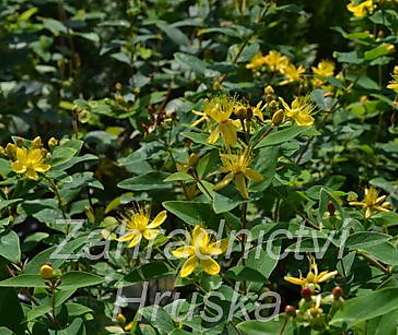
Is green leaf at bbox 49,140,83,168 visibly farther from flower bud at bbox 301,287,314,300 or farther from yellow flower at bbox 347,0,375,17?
yellow flower at bbox 347,0,375,17

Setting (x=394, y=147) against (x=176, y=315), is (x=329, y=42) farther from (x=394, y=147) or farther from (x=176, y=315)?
(x=176, y=315)

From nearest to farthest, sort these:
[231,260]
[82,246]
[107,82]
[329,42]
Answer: [82,246] < [231,260] < [107,82] < [329,42]

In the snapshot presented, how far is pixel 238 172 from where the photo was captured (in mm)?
1283

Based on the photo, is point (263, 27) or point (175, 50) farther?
point (175, 50)

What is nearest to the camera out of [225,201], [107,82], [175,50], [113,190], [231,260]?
[225,201]

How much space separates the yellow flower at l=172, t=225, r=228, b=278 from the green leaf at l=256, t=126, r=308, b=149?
0.60 ft

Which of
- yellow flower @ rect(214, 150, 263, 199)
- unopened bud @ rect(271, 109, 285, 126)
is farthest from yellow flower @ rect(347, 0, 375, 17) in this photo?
yellow flower @ rect(214, 150, 263, 199)

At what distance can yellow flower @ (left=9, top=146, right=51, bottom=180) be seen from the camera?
1506mm

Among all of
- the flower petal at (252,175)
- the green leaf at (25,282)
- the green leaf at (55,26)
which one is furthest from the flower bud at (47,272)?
the green leaf at (55,26)

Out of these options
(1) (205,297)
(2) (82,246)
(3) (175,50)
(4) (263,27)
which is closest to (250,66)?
(4) (263,27)

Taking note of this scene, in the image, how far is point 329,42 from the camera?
317 centimetres

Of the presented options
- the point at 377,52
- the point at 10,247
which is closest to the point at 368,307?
the point at 10,247

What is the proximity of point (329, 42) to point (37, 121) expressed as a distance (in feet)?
4.08

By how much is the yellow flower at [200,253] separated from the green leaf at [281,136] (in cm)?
18
